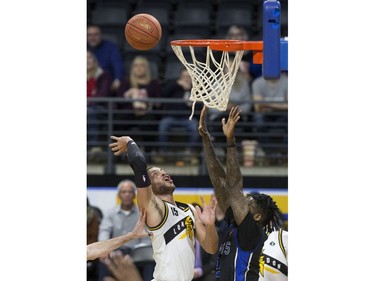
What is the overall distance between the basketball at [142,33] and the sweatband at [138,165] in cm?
66

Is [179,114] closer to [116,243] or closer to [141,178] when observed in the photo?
[116,243]

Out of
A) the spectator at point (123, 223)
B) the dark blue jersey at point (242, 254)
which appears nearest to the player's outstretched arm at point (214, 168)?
the dark blue jersey at point (242, 254)

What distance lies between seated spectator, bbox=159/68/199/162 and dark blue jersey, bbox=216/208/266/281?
11.5ft

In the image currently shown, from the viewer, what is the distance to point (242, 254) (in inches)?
238

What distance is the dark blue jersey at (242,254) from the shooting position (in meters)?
5.97

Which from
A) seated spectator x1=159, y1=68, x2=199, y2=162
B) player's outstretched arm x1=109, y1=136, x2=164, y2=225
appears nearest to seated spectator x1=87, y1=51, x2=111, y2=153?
seated spectator x1=159, y1=68, x2=199, y2=162

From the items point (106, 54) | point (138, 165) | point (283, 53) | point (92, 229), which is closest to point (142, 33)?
point (138, 165)

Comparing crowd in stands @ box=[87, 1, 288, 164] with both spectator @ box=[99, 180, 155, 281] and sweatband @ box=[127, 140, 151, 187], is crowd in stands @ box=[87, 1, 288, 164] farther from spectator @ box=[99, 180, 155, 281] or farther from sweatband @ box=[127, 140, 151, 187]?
sweatband @ box=[127, 140, 151, 187]

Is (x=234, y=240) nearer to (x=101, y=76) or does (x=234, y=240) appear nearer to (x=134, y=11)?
(x=101, y=76)

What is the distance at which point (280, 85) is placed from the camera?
390 inches

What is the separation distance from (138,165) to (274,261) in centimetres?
112
